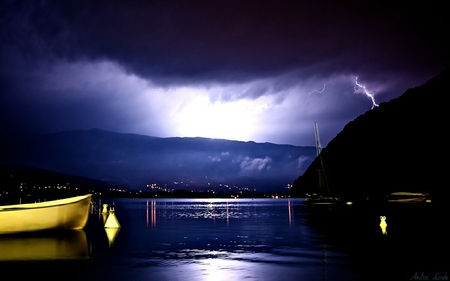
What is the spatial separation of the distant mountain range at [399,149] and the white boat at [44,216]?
86225 mm

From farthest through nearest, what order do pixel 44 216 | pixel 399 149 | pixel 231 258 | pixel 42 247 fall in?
pixel 399 149 < pixel 44 216 < pixel 42 247 < pixel 231 258

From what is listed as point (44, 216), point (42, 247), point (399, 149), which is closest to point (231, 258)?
point (42, 247)

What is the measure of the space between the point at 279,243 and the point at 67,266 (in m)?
13.1

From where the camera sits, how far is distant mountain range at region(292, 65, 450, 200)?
124688 millimetres

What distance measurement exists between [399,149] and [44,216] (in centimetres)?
12856

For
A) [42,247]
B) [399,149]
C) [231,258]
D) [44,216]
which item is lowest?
[231,258]

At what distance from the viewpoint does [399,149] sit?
14288cm

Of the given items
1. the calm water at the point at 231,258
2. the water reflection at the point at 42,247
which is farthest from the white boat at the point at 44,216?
the calm water at the point at 231,258

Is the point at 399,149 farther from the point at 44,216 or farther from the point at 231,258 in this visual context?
the point at 231,258

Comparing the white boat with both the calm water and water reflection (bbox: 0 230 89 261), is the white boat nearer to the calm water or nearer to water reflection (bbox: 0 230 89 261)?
water reflection (bbox: 0 230 89 261)

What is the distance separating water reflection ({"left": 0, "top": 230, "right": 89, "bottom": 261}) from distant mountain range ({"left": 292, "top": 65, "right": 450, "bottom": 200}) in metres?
90.8

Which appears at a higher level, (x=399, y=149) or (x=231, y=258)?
(x=399, y=149)

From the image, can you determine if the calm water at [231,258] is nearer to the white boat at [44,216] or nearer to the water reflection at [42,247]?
the water reflection at [42,247]

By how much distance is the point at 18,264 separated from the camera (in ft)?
63.0
